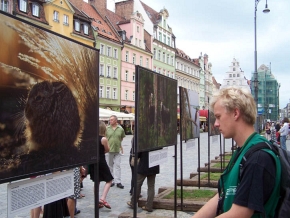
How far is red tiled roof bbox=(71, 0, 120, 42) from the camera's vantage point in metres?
43.8

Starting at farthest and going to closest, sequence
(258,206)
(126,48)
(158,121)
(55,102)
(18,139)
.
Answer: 1. (126,48)
2. (158,121)
3. (55,102)
4. (18,139)
5. (258,206)

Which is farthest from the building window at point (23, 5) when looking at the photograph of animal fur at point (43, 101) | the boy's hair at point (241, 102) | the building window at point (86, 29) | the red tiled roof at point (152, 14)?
the boy's hair at point (241, 102)

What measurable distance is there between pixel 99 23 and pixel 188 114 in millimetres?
40093

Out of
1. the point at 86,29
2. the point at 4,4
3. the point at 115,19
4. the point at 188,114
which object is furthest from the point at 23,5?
the point at 188,114

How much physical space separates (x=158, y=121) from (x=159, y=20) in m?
54.7

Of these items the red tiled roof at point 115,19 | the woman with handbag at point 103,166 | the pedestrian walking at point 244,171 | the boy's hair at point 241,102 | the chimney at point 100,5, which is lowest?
the woman with handbag at point 103,166

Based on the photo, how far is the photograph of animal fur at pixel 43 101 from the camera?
241cm

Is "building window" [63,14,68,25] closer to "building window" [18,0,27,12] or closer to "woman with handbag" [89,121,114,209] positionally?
"building window" [18,0,27,12]

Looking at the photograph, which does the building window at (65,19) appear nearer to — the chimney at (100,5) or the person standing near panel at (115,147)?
the chimney at (100,5)

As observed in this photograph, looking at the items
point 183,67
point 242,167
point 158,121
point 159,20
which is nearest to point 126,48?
point 159,20

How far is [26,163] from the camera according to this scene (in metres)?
2.60

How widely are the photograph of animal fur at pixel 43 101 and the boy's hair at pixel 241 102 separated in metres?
1.35

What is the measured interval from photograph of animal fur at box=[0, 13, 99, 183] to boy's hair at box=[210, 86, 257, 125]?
1351 millimetres

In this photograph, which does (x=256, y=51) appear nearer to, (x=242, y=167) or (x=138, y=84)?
(x=138, y=84)
